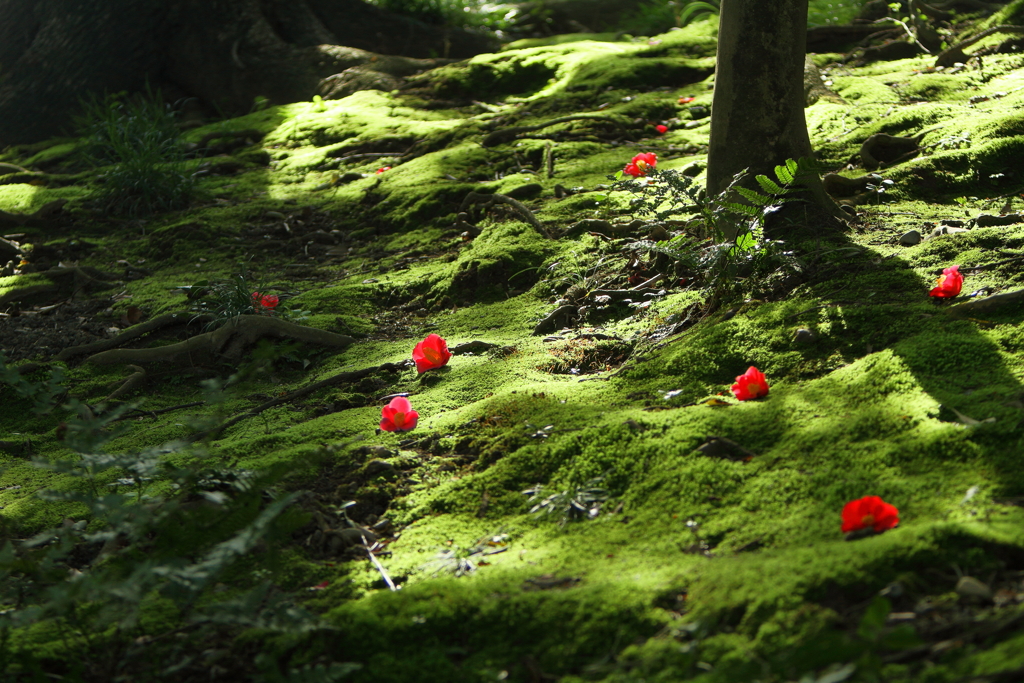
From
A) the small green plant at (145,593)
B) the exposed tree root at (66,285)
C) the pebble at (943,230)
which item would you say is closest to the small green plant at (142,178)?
the exposed tree root at (66,285)

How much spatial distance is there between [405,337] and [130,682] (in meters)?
2.86

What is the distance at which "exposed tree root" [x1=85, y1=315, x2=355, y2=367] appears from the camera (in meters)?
4.47

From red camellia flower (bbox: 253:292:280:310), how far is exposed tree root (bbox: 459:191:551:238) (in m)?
1.79

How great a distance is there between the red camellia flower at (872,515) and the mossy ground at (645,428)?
0.20ft

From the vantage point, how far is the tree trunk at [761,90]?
153 inches

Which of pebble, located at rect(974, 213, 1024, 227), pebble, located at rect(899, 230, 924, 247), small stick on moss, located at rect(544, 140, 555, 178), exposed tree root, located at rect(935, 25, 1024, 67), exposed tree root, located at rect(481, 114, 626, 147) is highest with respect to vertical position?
exposed tree root, located at rect(935, 25, 1024, 67)

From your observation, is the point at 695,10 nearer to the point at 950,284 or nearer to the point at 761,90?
the point at 761,90

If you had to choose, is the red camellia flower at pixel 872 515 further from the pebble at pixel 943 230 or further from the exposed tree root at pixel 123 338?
the exposed tree root at pixel 123 338

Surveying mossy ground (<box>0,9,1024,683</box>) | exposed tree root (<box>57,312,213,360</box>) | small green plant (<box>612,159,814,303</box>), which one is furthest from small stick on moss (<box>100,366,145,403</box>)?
small green plant (<box>612,159,814,303</box>)

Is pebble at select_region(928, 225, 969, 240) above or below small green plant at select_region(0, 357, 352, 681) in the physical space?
above

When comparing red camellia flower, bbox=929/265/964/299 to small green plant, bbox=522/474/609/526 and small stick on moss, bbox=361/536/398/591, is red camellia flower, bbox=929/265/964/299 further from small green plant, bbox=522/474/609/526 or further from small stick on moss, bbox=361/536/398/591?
small stick on moss, bbox=361/536/398/591

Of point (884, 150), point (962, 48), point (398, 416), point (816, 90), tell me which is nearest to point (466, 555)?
point (398, 416)

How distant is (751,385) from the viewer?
2.76 meters

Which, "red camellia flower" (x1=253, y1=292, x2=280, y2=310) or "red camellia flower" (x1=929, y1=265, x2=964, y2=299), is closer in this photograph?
"red camellia flower" (x1=929, y1=265, x2=964, y2=299)
